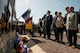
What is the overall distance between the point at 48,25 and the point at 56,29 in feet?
6.92

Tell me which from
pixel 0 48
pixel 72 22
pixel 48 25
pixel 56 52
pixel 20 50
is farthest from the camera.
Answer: pixel 48 25

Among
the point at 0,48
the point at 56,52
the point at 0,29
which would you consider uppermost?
the point at 0,29

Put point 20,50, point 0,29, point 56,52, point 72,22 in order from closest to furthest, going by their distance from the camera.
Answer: point 0,29, point 20,50, point 56,52, point 72,22

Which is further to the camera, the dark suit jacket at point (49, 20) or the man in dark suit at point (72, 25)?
the dark suit jacket at point (49, 20)

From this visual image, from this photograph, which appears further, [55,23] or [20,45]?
[55,23]

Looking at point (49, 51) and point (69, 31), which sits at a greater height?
point (69, 31)

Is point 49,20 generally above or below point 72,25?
above

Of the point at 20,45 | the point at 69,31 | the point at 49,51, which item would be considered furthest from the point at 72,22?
the point at 20,45

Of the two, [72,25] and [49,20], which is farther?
[49,20]

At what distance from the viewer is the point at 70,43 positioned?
37.8 feet

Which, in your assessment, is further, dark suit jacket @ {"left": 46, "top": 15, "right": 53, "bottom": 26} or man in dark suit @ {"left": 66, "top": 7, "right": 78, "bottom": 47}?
dark suit jacket @ {"left": 46, "top": 15, "right": 53, "bottom": 26}

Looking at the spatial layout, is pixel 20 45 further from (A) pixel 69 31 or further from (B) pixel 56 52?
(A) pixel 69 31

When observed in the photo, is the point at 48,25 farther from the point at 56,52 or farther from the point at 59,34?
the point at 56,52

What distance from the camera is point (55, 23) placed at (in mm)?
13984
